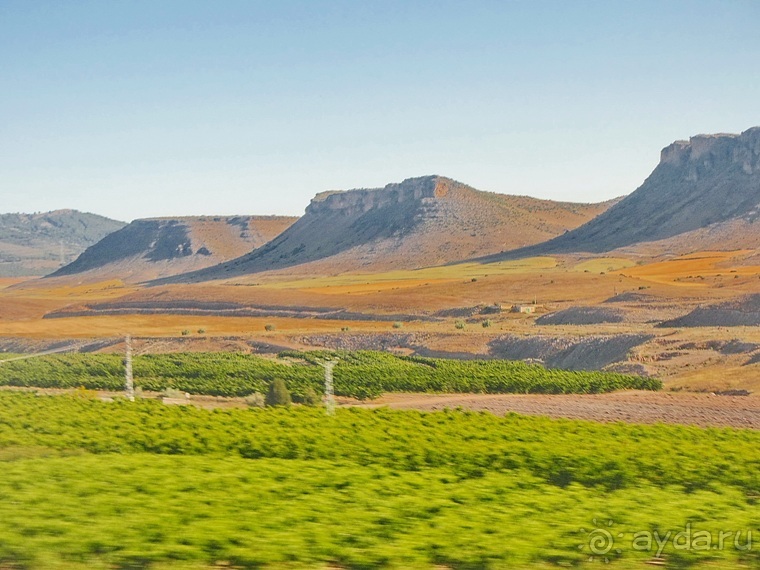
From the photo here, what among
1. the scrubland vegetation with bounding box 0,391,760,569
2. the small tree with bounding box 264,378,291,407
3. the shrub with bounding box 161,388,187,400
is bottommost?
the shrub with bounding box 161,388,187,400

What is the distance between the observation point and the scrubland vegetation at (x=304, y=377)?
36.3 m

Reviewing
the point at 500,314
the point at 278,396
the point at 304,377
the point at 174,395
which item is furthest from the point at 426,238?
the point at 278,396

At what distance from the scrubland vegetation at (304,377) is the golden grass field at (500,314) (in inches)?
197

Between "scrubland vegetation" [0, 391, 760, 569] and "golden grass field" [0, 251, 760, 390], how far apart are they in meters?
19.4

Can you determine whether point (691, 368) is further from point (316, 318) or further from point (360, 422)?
point (316, 318)

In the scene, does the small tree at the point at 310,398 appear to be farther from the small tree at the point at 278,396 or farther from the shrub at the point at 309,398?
the small tree at the point at 278,396

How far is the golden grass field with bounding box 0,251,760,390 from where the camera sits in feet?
151

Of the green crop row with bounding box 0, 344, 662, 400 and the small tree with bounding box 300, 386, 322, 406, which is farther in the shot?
the green crop row with bounding box 0, 344, 662, 400

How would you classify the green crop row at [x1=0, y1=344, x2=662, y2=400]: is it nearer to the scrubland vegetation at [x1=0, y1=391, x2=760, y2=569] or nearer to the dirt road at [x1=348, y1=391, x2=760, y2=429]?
the dirt road at [x1=348, y1=391, x2=760, y2=429]

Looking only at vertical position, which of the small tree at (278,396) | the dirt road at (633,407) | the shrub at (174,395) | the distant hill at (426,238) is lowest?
the dirt road at (633,407)

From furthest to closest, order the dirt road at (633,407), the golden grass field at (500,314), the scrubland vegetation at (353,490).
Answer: the golden grass field at (500,314) < the dirt road at (633,407) < the scrubland vegetation at (353,490)

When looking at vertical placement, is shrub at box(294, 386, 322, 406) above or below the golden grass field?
below

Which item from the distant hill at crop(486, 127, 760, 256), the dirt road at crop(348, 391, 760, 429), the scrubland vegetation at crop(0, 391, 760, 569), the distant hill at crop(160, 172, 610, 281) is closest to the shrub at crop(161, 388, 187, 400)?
the dirt road at crop(348, 391, 760, 429)

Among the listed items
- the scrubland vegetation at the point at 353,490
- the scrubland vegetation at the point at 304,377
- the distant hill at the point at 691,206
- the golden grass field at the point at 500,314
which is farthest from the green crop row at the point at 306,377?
the distant hill at the point at 691,206
